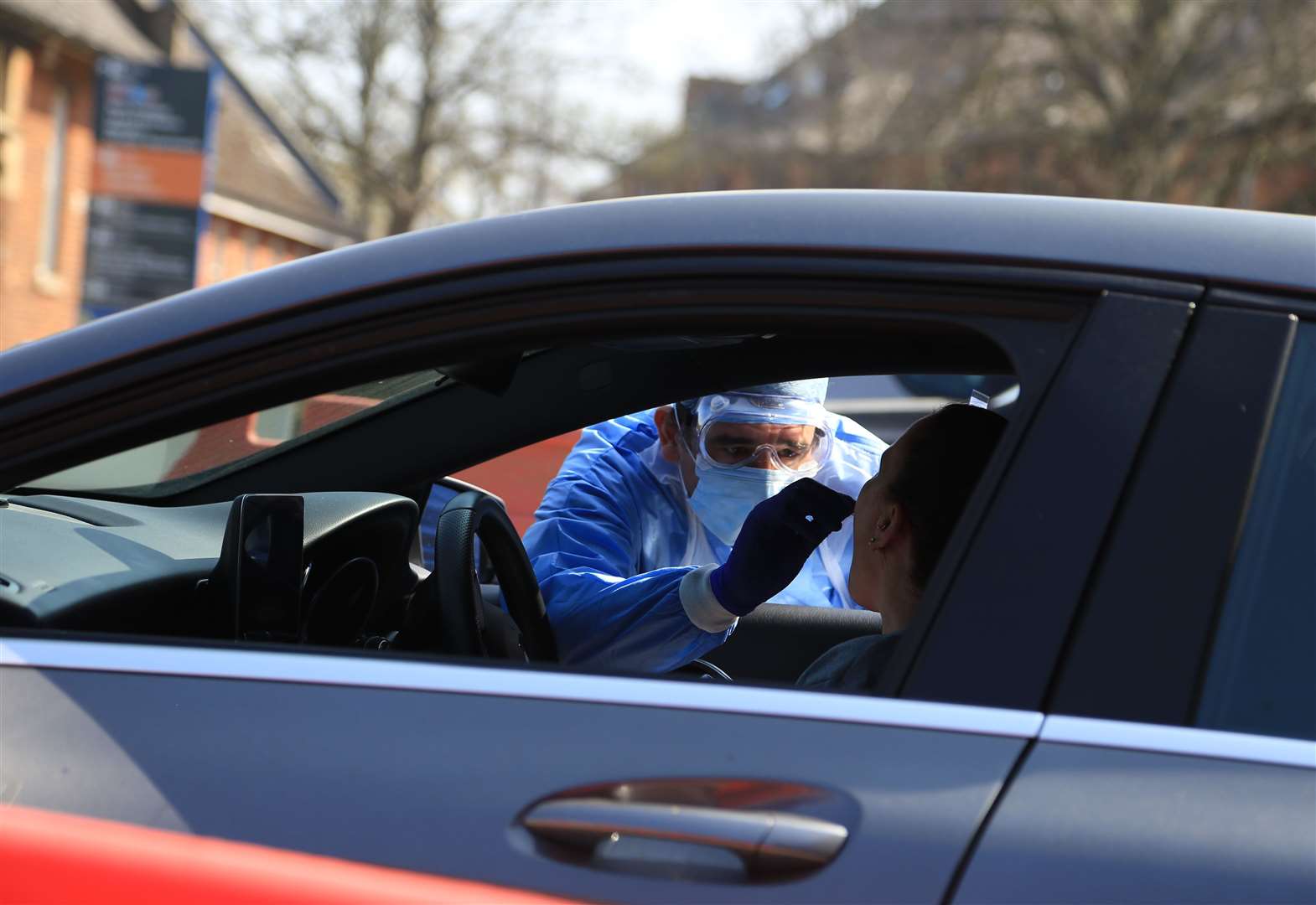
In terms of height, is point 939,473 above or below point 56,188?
below

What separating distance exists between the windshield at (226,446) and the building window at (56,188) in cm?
2138

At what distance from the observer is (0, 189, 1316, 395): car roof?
1261mm

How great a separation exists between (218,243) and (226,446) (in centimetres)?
2958

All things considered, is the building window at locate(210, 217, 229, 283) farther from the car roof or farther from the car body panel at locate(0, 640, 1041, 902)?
the car body panel at locate(0, 640, 1041, 902)

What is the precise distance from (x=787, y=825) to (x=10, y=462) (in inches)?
34.4

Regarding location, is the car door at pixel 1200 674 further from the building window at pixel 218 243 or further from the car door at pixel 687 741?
the building window at pixel 218 243

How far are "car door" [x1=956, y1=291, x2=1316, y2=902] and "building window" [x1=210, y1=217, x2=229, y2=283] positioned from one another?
30133 millimetres

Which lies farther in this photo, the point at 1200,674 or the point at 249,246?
the point at 249,246

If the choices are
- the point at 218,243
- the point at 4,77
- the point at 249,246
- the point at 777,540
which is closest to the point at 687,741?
the point at 777,540

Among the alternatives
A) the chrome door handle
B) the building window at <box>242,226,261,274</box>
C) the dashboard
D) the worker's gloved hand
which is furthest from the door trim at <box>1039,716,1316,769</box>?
the building window at <box>242,226,261,274</box>

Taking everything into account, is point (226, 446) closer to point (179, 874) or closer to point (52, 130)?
point (179, 874)

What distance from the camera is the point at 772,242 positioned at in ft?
4.39

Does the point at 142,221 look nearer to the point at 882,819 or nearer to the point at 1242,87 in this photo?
the point at 882,819

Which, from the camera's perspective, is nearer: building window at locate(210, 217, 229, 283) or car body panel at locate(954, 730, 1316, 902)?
car body panel at locate(954, 730, 1316, 902)
